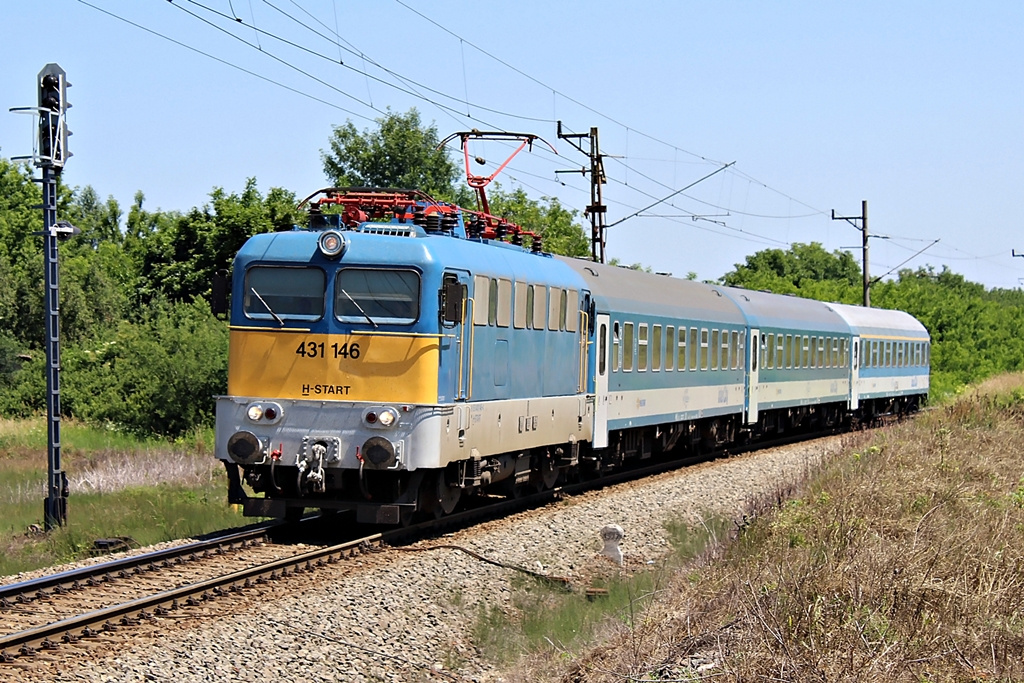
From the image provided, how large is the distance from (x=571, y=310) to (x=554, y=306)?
0.79 metres

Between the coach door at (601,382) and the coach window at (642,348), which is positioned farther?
the coach window at (642,348)

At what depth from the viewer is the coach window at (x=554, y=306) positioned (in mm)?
17406

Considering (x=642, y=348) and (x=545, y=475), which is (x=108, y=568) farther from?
(x=642, y=348)

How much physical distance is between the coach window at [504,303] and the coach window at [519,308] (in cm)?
18

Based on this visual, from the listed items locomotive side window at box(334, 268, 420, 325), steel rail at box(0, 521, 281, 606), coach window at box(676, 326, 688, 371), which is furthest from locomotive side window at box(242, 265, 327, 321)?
coach window at box(676, 326, 688, 371)

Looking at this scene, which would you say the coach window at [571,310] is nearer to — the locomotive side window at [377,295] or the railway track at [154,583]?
the railway track at [154,583]

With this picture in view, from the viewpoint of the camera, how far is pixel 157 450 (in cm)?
2478

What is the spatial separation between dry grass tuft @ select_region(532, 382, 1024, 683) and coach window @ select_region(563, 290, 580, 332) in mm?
4874

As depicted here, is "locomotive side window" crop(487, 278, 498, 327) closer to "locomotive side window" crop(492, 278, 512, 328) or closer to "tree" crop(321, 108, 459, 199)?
"locomotive side window" crop(492, 278, 512, 328)

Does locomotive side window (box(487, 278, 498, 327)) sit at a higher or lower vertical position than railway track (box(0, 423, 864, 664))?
higher

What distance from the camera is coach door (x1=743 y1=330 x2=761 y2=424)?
92.7ft

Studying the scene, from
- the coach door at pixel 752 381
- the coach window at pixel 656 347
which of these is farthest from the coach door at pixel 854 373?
the coach window at pixel 656 347

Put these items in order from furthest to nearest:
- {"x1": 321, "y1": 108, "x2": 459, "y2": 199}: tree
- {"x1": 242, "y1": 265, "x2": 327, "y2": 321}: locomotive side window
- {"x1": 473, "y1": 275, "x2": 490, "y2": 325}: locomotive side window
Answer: {"x1": 321, "y1": 108, "x2": 459, "y2": 199}: tree → {"x1": 473, "y1": 275, "x2": 490, "y2": 325}: locomotive side window → {"x1": 242, "y1": 265, "x2": 327, "y2": 321}: locomotive side window

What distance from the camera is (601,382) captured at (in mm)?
19781
